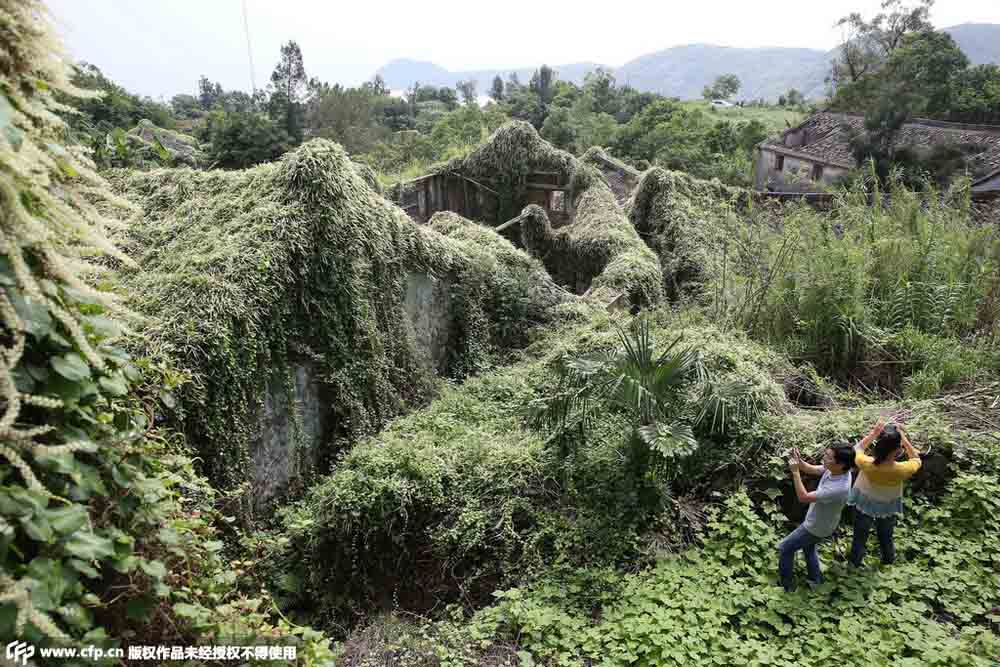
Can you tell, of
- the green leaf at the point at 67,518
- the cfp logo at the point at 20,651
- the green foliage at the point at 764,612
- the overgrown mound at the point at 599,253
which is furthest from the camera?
the overgrown mound at the point at 599,253

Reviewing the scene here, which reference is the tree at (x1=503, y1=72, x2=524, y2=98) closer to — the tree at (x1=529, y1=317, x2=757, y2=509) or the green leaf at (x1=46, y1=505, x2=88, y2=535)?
the tree at (x1=529, y1=317, x2=757, y2=509)

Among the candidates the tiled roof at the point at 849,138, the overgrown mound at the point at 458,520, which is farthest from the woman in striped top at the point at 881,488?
the tiled roof at the point at 849,138

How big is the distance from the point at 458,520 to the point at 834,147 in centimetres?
2971

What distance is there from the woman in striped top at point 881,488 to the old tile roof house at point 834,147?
1338 cm

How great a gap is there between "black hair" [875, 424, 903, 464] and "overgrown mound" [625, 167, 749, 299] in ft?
22.5

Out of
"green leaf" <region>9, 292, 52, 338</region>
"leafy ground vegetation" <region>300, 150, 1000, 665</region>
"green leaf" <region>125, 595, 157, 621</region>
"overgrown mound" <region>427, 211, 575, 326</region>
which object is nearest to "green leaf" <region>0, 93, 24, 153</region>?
"green leaf" <region>9, 292, 52, 338</region>

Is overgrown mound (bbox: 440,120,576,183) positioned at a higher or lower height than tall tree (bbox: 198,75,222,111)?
lower

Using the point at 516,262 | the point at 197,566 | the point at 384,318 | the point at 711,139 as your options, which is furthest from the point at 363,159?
the point at 197,566

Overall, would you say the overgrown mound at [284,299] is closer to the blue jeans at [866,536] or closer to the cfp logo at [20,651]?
the cfp logo at [20,651]

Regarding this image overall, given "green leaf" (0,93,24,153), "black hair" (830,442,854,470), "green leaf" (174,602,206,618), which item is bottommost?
"black hair" (830,442,854,470)

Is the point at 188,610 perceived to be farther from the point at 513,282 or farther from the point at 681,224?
the point at 681,224

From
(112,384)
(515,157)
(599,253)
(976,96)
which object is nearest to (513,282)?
(599,253)

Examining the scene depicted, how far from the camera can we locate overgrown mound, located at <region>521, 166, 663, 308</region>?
1104cm

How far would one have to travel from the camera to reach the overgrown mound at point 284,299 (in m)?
5.10
